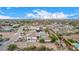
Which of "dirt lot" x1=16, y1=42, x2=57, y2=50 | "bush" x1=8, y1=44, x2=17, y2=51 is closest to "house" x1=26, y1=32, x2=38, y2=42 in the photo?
"dirt lot" x1=16, y1=42, x2=57, y2=50

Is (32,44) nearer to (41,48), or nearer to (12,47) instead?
(41,48)

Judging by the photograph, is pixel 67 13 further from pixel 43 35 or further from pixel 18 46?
pixel 18 46

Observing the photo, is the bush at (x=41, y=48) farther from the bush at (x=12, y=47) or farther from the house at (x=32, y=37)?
the bush at (x=12, y=47)

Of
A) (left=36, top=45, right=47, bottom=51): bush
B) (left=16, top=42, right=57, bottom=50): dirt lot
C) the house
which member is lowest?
(left=36, top=45, right=47, bottom=51): bush

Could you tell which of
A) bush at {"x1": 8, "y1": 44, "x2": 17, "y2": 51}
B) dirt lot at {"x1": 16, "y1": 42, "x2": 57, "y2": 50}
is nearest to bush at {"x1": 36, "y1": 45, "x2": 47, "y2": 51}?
dirt lot at {"x1": 16, "y1": 42, "x2": 57, "y2": 50}

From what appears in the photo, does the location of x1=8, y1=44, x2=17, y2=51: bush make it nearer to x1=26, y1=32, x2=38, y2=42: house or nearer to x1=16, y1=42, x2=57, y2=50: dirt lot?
x1=16, y1=42, x2=57, y2=50: dirt lot

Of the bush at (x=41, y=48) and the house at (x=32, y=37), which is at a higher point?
the house at (x=32, y=37)

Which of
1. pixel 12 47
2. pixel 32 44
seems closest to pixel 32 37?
pixel 32 44

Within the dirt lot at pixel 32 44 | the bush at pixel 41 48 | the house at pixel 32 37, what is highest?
the house at pixel 32 37

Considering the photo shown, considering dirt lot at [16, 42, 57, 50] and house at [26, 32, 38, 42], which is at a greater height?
house at [26, 32, 38, 42]

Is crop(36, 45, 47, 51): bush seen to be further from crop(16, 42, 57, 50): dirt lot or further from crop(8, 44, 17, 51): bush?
crop(8, 44, 17, 51): bush

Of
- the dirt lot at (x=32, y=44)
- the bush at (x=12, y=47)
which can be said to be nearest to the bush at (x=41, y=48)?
the dirt lot at (x=32, y=44)
